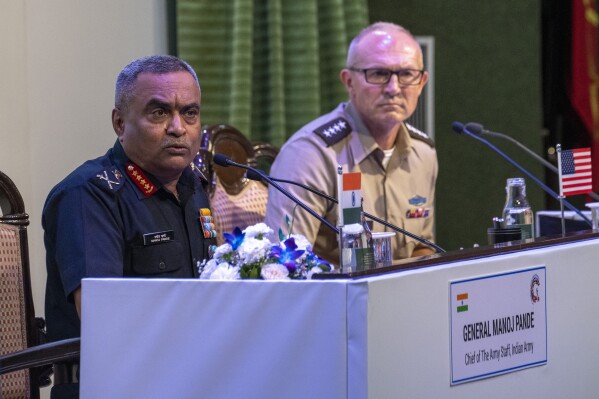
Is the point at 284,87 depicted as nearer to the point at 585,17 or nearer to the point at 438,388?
the point at 585,17

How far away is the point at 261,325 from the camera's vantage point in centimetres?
188

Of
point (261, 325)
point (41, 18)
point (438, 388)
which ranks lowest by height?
point (438, 388)

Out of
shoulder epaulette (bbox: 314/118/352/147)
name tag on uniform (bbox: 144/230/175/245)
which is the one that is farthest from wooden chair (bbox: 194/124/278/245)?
name tag on uniform (bbox: 144/230/175/245)

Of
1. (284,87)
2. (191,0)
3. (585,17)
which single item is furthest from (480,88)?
(191,0)

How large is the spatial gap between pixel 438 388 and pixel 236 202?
5.19ft

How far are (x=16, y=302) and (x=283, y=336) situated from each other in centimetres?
101

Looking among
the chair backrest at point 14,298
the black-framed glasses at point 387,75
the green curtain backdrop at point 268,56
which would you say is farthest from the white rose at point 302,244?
the green curtain backdrop at point 268,56

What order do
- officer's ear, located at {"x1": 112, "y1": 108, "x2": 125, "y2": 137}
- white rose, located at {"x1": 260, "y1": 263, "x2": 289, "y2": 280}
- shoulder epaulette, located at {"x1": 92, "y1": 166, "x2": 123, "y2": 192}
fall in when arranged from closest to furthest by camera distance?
1. white rose, located at {"x1": 260, "y1": 263, "x2": 289, "y2": 280}
2. shoulder epaulette, located at {"x1": 92, "y1": 166, "x2": 123, "y2": 192}
3. officer's ear, located at {"x1": 112, "y1": 108, "x2": 125, "y2": 137}

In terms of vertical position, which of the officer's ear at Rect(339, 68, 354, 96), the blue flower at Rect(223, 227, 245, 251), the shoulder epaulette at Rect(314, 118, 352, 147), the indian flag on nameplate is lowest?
the blue flower at Rect(223, 227, 245, 251)

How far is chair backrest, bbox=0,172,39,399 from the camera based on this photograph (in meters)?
2.58

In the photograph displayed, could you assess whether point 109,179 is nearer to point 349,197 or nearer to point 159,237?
point 159,237

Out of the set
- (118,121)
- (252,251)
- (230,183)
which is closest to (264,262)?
(252,251)

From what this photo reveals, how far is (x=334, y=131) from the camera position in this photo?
371 cm

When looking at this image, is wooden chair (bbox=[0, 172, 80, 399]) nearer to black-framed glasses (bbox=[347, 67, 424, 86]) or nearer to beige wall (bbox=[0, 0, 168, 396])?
beige wall (bbox=[0, 0, 168, 396])
